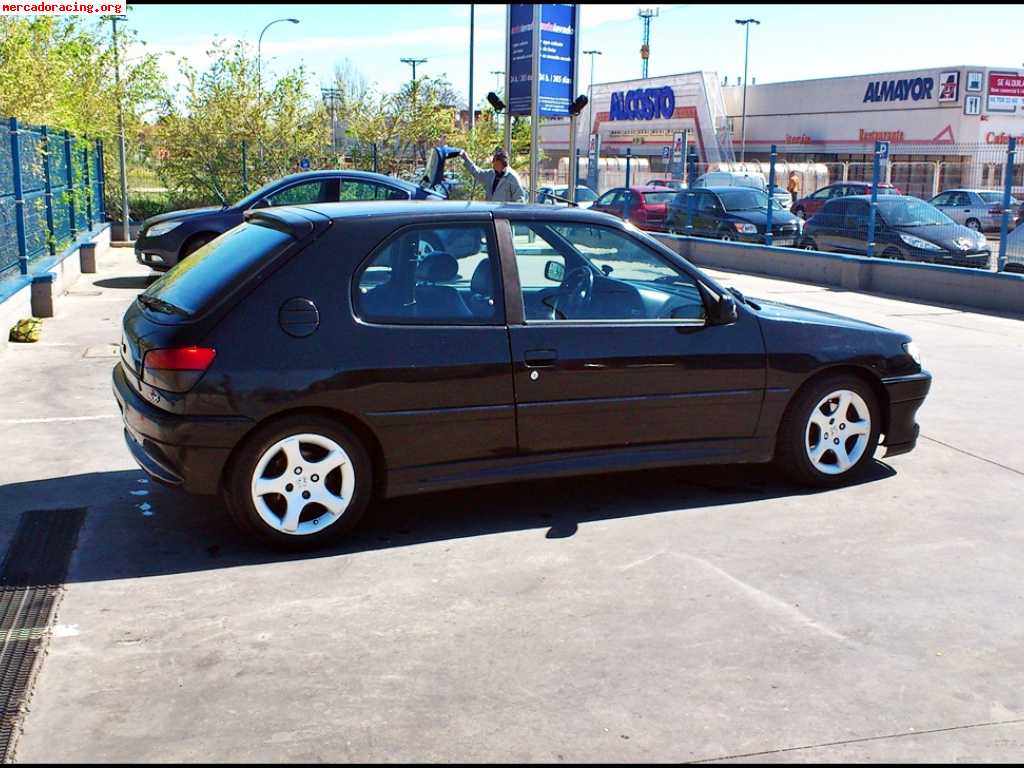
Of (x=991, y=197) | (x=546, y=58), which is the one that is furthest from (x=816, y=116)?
(x=546, y=58)

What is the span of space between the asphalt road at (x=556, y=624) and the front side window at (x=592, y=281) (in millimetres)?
1052

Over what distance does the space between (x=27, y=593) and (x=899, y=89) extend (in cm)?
5305

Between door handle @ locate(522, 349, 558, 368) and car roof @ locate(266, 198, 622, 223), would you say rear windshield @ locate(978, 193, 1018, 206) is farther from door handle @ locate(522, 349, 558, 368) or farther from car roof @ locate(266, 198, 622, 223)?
door handle @ locate(522, 349, 558, 368)

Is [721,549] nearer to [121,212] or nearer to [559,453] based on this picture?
[559,453]

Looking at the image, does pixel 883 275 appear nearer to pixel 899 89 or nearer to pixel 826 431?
pixel 826 431

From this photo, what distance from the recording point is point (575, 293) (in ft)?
18.8

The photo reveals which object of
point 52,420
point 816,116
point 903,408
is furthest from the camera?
point 816,116

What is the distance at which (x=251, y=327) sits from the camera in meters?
5.00

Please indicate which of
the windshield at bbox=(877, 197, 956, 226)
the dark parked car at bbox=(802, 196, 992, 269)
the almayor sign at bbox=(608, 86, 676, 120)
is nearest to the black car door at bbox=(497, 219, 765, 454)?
the dark parked car at bbox=(802, 196, 992, 269)

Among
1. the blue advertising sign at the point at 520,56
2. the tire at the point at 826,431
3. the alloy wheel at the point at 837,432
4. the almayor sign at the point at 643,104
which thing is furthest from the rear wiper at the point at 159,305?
the almayor sign at the point at 643,104

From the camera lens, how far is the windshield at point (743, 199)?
22.7 meters

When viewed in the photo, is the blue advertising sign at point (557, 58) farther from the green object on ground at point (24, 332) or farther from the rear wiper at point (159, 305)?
the rear wiper at point (159, 305)

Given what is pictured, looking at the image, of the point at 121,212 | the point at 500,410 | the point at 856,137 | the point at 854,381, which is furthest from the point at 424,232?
the point at 856,137

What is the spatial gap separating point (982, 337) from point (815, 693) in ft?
31.4
